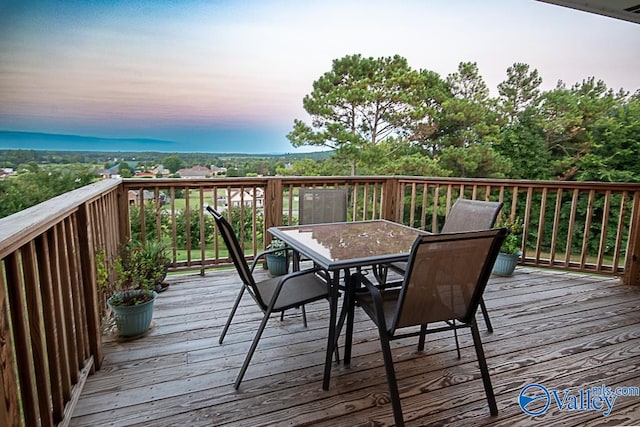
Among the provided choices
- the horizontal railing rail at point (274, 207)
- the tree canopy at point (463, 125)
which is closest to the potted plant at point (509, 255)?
the horizontal railing rail at point (274, 207)

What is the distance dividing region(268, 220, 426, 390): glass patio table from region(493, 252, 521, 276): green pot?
5.53 ft

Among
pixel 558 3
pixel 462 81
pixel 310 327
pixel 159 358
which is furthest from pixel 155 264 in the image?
pixel 462 81

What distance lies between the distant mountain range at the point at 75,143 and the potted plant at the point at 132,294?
13.7 ft

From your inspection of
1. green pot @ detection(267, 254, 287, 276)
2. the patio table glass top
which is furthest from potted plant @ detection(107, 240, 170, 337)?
green pot @ detection(267, 254, 287, 276)

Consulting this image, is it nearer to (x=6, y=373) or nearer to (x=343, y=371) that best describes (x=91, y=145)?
(x=343, y=371)

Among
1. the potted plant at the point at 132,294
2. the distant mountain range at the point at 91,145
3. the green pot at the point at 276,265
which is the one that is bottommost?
the green pot at the point at 276,265

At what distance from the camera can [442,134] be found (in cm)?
1091

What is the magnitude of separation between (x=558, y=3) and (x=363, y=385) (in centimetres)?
396

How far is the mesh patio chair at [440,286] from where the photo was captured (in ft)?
4.98

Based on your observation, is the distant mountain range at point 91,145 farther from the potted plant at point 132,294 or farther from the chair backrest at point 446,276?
the chair backrest at point 446,276

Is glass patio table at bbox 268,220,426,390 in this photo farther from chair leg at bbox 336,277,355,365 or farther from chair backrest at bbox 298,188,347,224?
chair backrest at bbox 298,188,347,224

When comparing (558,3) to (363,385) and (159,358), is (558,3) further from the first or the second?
(159,358)

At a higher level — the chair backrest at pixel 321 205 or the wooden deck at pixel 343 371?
the chair backrest at pixel 321 205

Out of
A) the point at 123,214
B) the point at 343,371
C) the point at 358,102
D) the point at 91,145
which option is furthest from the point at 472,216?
the point at 358,102
